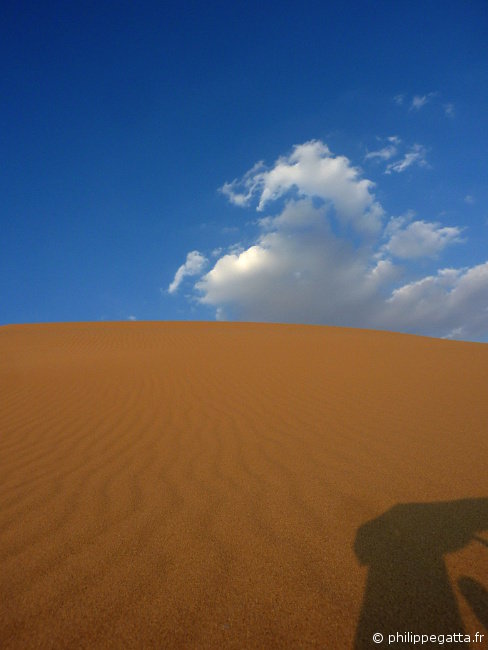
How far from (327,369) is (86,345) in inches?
430

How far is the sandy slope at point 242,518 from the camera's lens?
1698 millimetres

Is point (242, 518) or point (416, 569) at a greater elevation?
point (242, 518)

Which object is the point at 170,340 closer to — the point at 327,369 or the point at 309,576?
the point at 327,369

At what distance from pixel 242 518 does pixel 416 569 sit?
1.26 meters

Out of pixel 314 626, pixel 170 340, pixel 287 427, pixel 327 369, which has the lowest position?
pixel 314 626

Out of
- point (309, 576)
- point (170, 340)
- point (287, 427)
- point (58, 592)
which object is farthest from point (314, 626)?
point (170, 340)

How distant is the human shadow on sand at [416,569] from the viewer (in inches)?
64.7

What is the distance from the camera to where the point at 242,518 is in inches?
102

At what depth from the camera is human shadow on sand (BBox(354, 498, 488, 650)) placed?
164 cm

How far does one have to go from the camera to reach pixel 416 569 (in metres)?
1.98

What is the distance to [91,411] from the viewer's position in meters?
5.82

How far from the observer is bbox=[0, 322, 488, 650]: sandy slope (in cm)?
170

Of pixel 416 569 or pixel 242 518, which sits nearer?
pixel 416 569

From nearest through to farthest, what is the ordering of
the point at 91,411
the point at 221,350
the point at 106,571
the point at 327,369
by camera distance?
the point at 106,571, the point at 91,411, the point at 327,369, the point at 221,350
